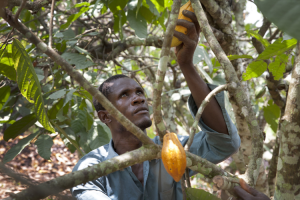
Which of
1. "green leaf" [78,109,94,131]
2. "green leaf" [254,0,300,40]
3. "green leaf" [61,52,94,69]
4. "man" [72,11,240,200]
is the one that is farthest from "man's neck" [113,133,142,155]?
"green leaf" [254,0,300,40]

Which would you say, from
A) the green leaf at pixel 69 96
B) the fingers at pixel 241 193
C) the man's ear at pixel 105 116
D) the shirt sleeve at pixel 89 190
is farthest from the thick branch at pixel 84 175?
the green leaf at pixel 69 96

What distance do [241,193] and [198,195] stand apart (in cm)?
14

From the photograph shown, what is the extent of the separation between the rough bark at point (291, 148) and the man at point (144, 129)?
417mm

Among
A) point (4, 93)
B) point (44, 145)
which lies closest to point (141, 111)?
point (44, 145)

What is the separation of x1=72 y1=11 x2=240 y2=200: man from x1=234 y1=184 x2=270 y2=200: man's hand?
0.52m

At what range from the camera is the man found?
133 centimetres

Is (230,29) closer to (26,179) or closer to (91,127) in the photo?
(91,127)

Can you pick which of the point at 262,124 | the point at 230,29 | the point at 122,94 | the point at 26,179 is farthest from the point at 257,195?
the point at 262,124

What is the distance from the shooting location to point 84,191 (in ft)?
4.06

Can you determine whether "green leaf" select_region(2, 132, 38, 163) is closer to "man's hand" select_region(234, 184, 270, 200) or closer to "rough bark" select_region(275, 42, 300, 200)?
"man's hand" select_region(234, 184, 270, 200)

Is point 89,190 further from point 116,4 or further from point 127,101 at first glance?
point 116,4

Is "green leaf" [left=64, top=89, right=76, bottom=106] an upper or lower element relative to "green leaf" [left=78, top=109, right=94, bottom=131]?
upper

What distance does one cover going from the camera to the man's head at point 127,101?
4.67ft

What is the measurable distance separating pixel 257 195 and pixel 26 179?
71 centimetres
